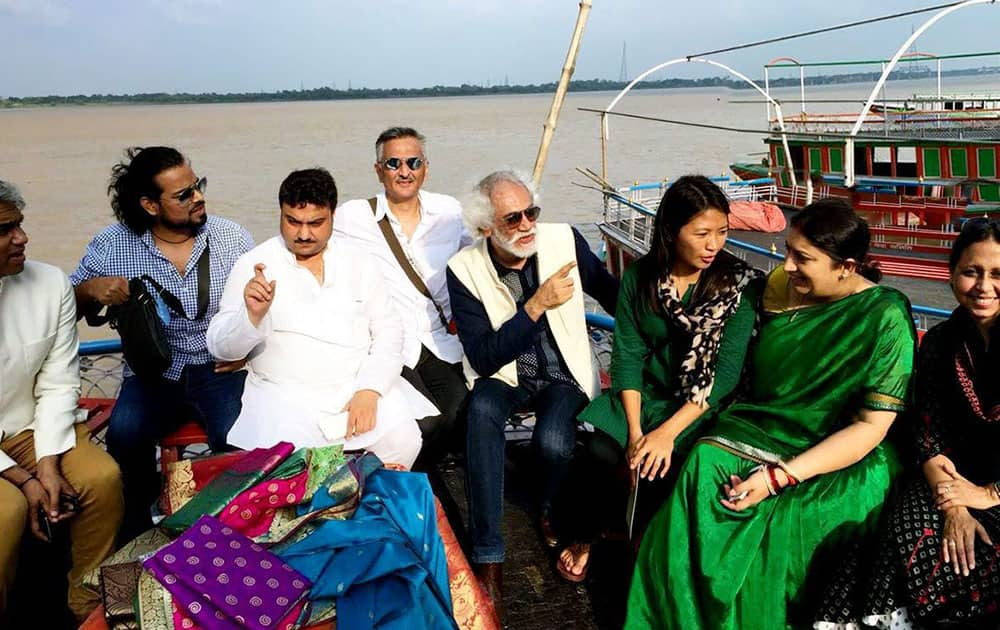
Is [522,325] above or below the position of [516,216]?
below

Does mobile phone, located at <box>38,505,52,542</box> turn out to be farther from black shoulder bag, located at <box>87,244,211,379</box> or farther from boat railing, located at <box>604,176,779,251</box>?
boat railing, located at <box>604,176,779,251</box>

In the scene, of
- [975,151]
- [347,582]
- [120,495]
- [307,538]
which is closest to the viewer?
[347,582]

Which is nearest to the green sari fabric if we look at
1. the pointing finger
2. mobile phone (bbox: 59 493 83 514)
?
the pointing finger

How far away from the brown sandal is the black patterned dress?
3.10 feet

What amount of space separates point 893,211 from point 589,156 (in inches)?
796

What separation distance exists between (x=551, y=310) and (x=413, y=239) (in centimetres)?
111

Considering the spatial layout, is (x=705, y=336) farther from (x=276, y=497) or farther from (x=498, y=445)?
(x=276, y=497)

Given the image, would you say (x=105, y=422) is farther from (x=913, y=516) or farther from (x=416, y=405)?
(x=913, y=516)

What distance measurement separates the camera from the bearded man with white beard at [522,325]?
3195mm

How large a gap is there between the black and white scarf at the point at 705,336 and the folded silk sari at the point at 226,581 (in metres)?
1.52

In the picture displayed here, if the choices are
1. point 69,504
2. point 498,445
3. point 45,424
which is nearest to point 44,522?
point 69,504

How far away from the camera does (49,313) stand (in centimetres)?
310

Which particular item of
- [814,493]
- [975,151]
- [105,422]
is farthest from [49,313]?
[975,151]

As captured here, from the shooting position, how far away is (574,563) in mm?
3164
